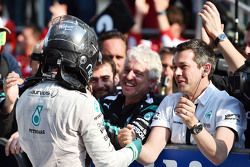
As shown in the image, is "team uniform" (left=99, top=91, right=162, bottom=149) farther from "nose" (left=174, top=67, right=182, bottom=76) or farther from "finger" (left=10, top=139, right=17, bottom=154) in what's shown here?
"finger" (left=10, top=139, right=17, bottom=154)

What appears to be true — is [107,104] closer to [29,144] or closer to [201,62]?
[201,62]

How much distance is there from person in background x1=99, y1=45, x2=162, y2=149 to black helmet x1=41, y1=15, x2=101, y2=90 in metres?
1.07

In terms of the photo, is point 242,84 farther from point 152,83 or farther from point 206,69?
point 152,83

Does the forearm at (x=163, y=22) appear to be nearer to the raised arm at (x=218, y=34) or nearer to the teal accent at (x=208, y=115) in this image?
the raised arm at (x=218, y=34)

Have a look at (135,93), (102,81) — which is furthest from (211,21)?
(102,81)

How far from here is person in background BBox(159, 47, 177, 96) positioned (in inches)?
284

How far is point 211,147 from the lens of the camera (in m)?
4.56

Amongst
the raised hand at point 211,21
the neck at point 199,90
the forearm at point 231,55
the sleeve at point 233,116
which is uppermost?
the raised hand at point 211,21

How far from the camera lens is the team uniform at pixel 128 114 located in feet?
16.8

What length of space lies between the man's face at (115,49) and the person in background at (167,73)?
488mm

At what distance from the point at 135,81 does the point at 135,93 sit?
0.34 feet

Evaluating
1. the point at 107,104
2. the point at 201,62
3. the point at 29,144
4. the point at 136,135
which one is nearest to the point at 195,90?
the point at 201,62

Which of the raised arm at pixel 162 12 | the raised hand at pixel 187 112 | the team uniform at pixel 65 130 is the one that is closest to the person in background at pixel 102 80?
the raised hand at pixel 187 112

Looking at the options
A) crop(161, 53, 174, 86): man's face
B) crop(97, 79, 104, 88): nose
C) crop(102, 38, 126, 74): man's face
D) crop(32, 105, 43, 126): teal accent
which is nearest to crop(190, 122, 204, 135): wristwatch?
crop(32, 105, 43, 126): teal accent
